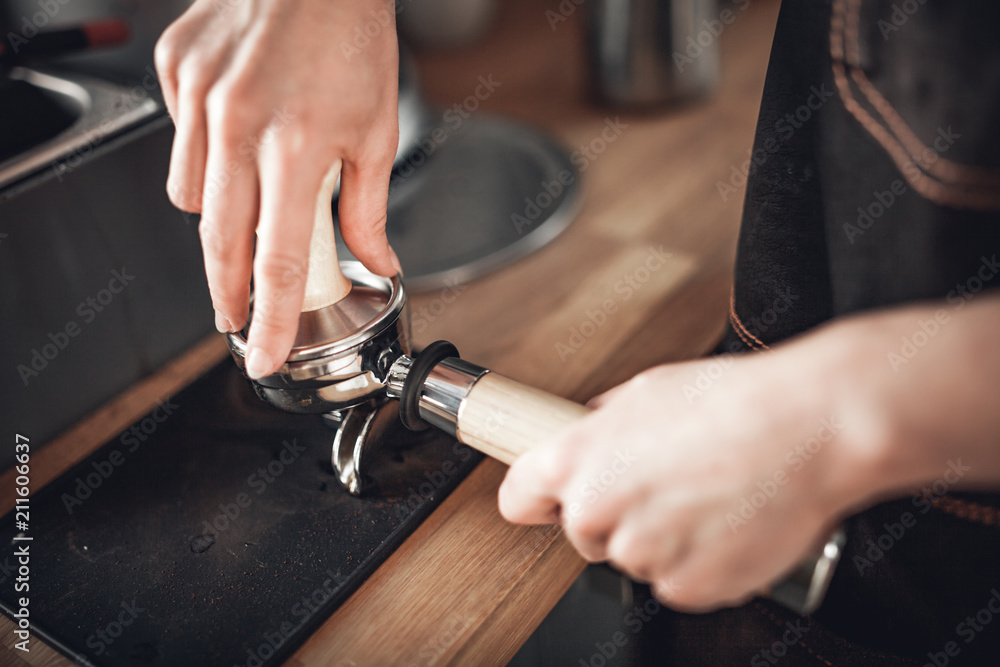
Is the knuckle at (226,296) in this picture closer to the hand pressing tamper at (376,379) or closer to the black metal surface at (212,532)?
the hand pressing tamper at (376,379)

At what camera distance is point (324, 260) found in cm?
42

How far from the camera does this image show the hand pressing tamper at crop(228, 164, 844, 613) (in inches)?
14.4

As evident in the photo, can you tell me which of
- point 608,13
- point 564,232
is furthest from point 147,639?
point 608,13

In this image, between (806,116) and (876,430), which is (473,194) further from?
→ (876,430)

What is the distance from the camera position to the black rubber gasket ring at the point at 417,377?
394 millimetres

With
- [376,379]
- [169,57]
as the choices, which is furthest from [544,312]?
[169,57]

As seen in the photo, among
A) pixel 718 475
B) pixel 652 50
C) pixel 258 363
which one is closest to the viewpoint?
pixel 718 475

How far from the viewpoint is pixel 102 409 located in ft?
1.86

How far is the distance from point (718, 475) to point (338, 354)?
8.8 inches

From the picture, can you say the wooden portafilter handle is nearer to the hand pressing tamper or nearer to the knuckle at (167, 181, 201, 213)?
the hand pressing tamper

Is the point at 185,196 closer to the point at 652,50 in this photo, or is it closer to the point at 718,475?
the point at 718,475

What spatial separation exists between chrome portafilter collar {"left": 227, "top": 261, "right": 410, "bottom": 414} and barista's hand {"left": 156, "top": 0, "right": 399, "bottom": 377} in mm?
19

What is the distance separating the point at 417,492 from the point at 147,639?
6.6 inches

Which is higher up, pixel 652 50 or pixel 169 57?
pixel 169 57
